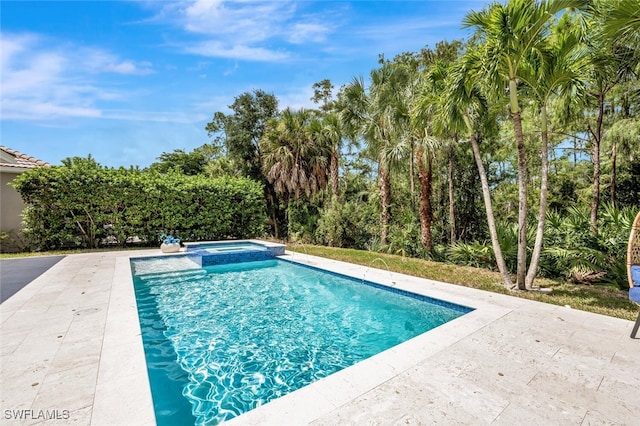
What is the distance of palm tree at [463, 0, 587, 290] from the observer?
5.13 meters

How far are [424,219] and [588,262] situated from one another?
4666 millimetres

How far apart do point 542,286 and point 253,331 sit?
21.1ft

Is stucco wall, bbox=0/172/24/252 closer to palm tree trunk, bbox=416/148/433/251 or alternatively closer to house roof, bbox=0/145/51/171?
house roof, bbox=0/145/51/171

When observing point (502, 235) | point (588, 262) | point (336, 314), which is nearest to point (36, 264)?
point (336, 314)

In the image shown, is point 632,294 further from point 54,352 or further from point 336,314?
point 54,352

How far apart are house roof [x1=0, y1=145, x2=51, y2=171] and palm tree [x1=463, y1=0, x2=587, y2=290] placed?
55.2 ft

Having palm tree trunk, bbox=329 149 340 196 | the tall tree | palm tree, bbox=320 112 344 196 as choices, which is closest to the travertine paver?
palm tree trunk, bbox=329 149 340 196

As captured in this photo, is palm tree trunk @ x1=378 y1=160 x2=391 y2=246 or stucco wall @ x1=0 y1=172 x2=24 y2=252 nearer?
stucco wall @ x1=0 y1=172 x2=24 y2=252

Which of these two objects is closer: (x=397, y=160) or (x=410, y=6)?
(x=410, y=6)

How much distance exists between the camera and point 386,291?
6.73 meters

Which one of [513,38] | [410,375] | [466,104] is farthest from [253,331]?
[513,38]

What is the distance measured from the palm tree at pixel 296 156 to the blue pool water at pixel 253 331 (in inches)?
355

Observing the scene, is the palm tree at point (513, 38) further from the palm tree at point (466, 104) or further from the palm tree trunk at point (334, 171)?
the palm tree trunk at point (334, 171)

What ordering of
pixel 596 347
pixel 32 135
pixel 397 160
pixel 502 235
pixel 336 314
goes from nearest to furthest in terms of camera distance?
pixel 596 347
pixel 336 314
pixel 502 235
pixel 397 160
pixel 32 135
